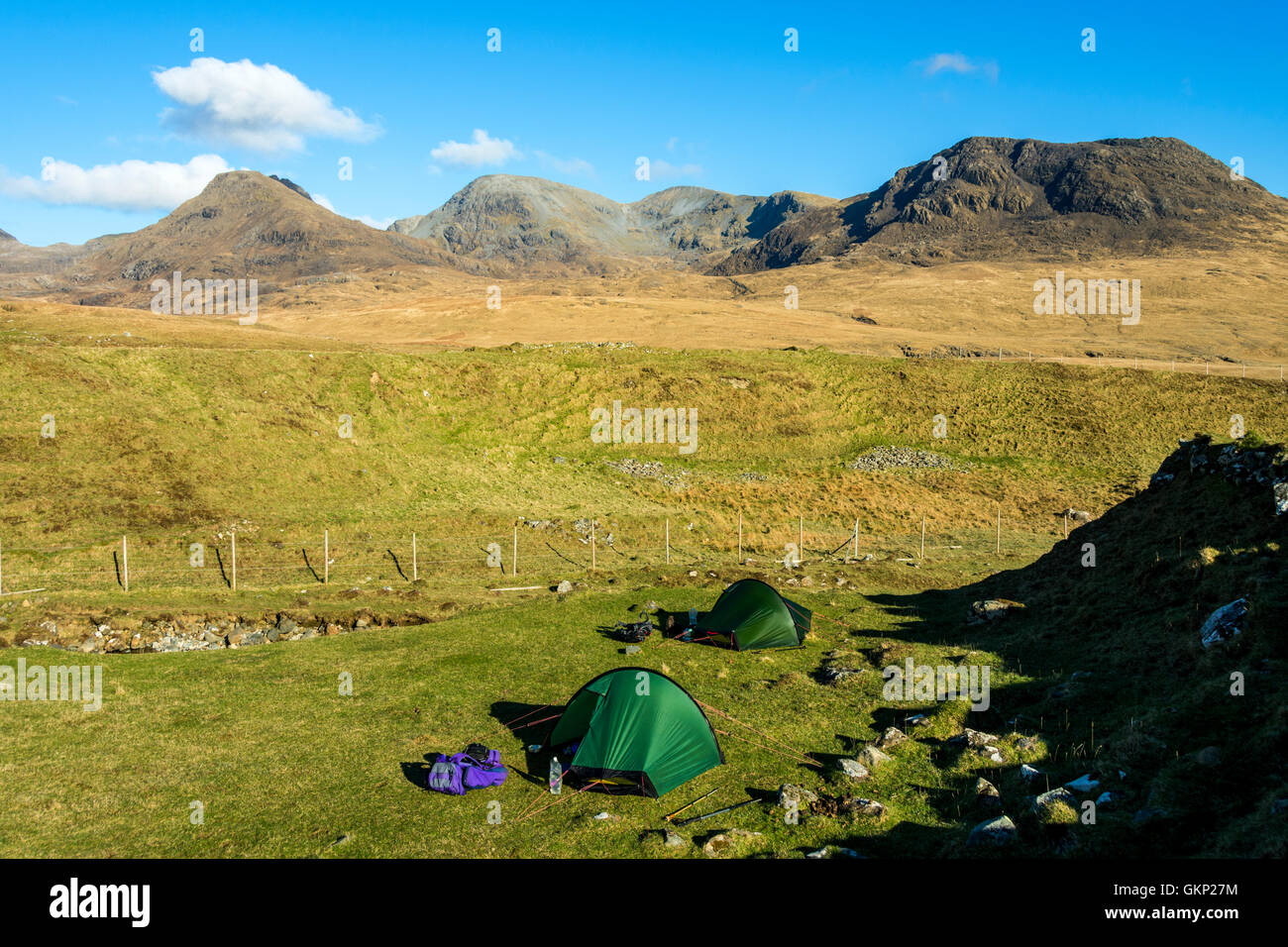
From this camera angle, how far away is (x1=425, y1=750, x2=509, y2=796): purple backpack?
14.4 metres

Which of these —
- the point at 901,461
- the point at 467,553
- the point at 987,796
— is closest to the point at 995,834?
the point at 987,796

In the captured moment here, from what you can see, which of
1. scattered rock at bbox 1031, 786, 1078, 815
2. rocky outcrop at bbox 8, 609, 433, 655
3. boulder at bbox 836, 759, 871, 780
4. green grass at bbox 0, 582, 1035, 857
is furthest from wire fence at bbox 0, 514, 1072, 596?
scattered rock at bbox 1031, 786, 1078, 815

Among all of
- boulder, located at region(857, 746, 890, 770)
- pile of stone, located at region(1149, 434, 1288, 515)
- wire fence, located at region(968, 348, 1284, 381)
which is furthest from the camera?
wire fence, located at region(968, 348, 1284, 381)

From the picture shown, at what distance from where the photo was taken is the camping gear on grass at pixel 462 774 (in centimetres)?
1435

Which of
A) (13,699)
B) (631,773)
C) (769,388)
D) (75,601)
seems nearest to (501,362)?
(769,388)

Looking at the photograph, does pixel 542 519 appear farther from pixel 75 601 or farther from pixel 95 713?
pixel 95 713

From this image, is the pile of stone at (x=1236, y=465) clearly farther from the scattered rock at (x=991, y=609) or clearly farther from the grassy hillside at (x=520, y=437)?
the grassy hillside at (x=520, y=437)

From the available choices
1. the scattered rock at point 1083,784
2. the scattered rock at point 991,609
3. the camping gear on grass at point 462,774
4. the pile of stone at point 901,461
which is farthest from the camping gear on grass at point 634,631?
the pile of stone at point 901,461

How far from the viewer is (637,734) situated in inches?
599

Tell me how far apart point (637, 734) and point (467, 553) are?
2465 cm

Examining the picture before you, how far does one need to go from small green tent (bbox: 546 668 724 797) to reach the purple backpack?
159cm

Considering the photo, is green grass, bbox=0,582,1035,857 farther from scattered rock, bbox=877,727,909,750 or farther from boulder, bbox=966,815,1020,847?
boulder, bbox=966,815,1020,847

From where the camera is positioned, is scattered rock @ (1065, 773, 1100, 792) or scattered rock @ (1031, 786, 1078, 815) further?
scattered rock @ (1065, 773, 1100, 792)
